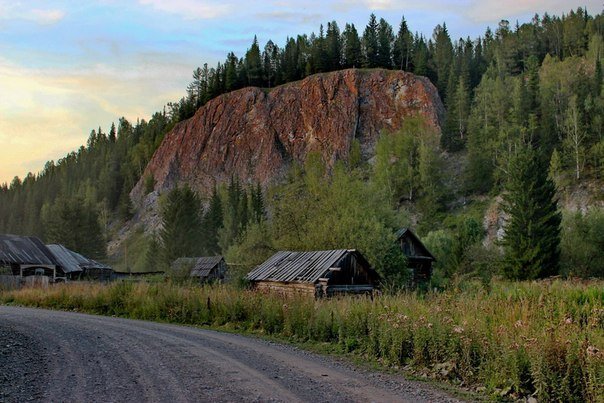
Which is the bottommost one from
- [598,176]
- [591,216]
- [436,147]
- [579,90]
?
[591,216]

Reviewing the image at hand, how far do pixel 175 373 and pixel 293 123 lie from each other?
3938 inches

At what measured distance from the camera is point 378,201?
4041 centimetres

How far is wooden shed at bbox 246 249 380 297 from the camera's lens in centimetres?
2439

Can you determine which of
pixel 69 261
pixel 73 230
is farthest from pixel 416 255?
pixel 73 230

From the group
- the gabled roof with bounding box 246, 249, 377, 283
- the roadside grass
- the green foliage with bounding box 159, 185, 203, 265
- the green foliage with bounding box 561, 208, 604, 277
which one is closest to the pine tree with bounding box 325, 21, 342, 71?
the green foliage with bounding box 159, 185, 203, 265

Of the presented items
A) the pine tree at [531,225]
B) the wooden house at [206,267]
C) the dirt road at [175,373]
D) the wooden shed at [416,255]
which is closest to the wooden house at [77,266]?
the wooden house at [206,267]

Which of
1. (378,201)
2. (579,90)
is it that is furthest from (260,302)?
(579,90)

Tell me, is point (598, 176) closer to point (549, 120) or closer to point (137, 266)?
point (549, 120)

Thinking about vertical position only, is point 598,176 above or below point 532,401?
above

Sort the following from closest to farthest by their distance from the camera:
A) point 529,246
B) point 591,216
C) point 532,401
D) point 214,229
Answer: point 532,401 < point 529,246 < point 591,216 < point 214,229

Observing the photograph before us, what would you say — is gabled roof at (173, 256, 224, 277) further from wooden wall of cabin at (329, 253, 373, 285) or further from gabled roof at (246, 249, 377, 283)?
wooden wall of cabin at (329, 253, 373, 285)

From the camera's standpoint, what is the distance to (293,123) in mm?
108188

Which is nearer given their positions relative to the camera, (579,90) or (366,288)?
(366,288)

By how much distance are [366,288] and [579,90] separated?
76663mm
